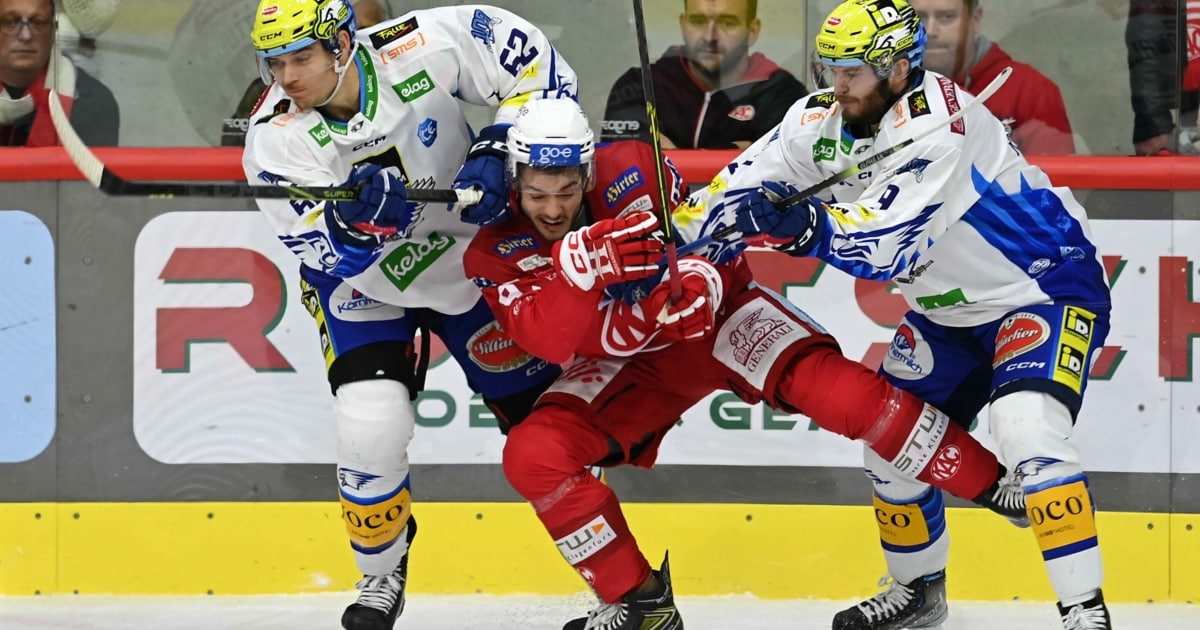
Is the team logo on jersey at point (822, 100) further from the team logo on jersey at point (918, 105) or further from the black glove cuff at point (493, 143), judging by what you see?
the black glove cuff at point (493, 143)

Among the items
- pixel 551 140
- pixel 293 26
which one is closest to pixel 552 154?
pixel 551 140

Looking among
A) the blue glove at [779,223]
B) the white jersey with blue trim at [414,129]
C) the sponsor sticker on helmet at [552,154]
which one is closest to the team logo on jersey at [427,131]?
the white jersey with blue trim at [414,129]

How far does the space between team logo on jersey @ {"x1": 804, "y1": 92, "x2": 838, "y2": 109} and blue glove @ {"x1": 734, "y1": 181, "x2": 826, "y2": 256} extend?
393 mm

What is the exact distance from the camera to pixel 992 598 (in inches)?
160

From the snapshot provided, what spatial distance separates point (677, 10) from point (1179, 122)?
1.42m

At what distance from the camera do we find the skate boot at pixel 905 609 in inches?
141

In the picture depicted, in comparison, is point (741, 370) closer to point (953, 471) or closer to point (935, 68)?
point (953, 471)

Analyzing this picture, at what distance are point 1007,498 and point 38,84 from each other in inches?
115

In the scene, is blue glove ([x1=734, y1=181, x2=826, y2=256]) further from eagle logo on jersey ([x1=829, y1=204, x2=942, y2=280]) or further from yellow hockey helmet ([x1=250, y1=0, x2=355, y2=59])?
yellow hockey helmet ([x1=250, y1=0, x2=355, y2=59])

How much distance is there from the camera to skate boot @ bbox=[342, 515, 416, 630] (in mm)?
3443

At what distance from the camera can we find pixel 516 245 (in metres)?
3.21

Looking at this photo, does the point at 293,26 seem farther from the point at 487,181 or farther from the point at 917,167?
the point at 917,167

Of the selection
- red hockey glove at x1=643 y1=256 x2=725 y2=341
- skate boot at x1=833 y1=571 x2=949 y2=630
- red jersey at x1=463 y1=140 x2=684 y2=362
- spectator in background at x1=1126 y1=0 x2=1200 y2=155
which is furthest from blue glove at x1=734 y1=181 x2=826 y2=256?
spectator in background at x1=1126 y1=0 x2=1200 y2=155

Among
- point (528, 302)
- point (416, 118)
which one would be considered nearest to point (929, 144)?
point (528, 302)
